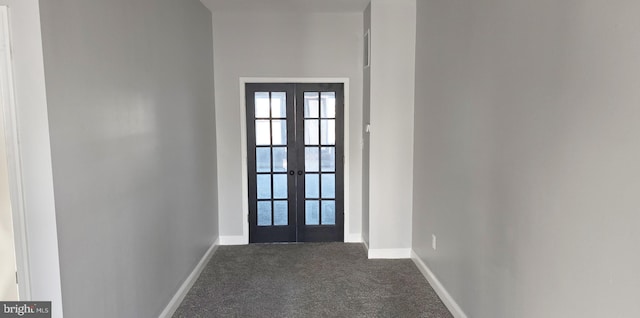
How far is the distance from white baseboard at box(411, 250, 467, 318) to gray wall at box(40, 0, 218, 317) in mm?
2245

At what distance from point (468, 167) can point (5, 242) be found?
2713 millimetres

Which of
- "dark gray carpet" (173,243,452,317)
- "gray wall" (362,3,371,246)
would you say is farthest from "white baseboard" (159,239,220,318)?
"gray wall" (362,3,371,246)

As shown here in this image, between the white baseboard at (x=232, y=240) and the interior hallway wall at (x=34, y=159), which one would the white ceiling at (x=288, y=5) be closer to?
the white baseboard at (x=232, y=240)

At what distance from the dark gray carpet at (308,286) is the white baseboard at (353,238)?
236mm

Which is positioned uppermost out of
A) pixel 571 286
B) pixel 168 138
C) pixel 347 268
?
pixel 168 138

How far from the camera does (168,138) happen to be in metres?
3.29

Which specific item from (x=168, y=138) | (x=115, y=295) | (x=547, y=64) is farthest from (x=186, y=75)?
(x=547, y=64)

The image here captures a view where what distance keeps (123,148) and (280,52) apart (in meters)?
2.81

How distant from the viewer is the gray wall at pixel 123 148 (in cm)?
189

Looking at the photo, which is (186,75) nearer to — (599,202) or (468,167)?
(468,167)

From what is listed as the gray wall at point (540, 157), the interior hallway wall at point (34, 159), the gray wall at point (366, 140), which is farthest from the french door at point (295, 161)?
the interior hallway wall at point (34, 159)

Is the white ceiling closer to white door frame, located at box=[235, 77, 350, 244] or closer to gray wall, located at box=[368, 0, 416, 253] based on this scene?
gray wall, located at box=[368, 0, 416, 253]

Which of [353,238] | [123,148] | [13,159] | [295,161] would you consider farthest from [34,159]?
[353,238]

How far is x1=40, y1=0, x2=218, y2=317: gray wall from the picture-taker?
74.3 inches
